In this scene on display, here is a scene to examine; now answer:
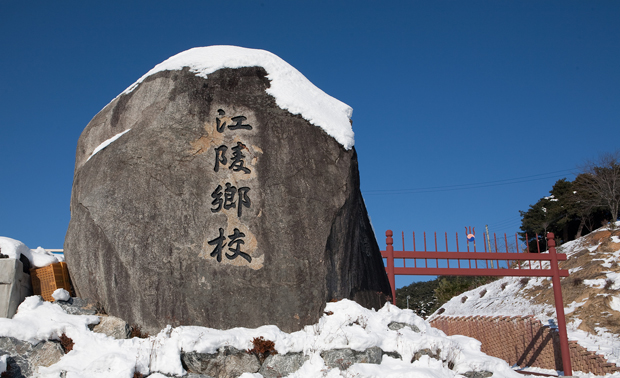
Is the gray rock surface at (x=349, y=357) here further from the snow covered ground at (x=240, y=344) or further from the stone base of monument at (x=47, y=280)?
the stone base of monument at (x=47, y=280)

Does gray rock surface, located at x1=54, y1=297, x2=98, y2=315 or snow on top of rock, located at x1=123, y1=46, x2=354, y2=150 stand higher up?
snow on top of rock, located at x1=123, y1=46, x2=354, y2=150

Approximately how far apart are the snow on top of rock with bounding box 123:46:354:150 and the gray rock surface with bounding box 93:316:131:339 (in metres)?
2.89

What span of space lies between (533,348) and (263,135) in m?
8.91

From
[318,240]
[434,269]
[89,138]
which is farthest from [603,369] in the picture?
[89,138]

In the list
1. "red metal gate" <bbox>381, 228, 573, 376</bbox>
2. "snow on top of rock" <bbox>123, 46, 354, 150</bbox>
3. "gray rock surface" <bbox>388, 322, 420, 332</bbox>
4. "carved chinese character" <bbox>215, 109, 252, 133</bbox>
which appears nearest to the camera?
"gray rock surface" <bbox>388, 322, 420, 332</bbox>

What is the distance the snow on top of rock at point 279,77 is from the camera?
586cm

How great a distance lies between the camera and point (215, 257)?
5141 mm

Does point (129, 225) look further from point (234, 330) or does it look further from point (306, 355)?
point (306, 355)

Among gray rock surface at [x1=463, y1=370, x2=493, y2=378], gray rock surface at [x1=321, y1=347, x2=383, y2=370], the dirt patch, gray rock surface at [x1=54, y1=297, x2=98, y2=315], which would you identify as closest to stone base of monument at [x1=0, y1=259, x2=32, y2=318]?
gray rock surface at [x1=54, y1=297, x2=98, y2=315]

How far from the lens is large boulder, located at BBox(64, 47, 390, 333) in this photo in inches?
199

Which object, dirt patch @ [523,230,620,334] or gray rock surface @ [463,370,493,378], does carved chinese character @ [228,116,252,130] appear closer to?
gray rock surface @ [463,370,493,378]

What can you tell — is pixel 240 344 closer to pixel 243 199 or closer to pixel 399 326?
pixel 243 199

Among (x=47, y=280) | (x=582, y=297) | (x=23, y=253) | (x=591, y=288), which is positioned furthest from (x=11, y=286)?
(x=591, y=288)

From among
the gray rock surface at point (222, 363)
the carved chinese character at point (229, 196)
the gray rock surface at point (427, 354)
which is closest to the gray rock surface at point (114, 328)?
the gray rock surface at point (222, 363)
